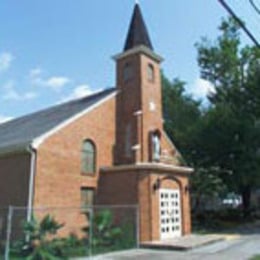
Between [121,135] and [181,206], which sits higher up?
[121,135]

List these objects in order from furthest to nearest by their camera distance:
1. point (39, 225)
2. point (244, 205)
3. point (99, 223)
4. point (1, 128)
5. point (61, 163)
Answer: point (244, 205)
point (1, 128)
point (61, 163)
point (99, 223)
point (39, 225)

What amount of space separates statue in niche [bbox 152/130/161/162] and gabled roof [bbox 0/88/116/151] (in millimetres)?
3503

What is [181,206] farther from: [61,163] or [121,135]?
[61,163]

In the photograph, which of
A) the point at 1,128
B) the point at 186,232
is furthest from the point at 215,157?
the point at 1,128

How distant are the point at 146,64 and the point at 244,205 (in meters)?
20.8

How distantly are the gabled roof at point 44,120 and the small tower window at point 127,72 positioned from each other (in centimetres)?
111

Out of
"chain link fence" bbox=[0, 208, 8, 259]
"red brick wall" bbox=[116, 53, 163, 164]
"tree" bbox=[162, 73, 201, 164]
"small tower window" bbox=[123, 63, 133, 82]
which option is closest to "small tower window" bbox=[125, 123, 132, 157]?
"red brick wall" bbox=[116, 53, 163, 164]

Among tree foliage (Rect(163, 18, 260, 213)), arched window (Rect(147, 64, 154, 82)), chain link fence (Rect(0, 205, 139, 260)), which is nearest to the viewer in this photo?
chain link fence (Rect(0, 205, 139, 260))

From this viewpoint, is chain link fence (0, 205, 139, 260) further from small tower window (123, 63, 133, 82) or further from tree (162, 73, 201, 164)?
tree (162, 73, 201, 164)

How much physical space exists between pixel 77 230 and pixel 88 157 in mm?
3945

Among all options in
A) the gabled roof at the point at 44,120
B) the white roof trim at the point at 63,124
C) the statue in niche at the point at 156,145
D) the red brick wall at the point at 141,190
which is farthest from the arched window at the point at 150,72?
the red brick wall at the point at 141,190

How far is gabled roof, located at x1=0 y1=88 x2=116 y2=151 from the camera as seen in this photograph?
67.4ft

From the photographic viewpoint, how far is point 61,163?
66.6 ft

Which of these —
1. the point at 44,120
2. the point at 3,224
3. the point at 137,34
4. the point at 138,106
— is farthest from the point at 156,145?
the point at 3,224
